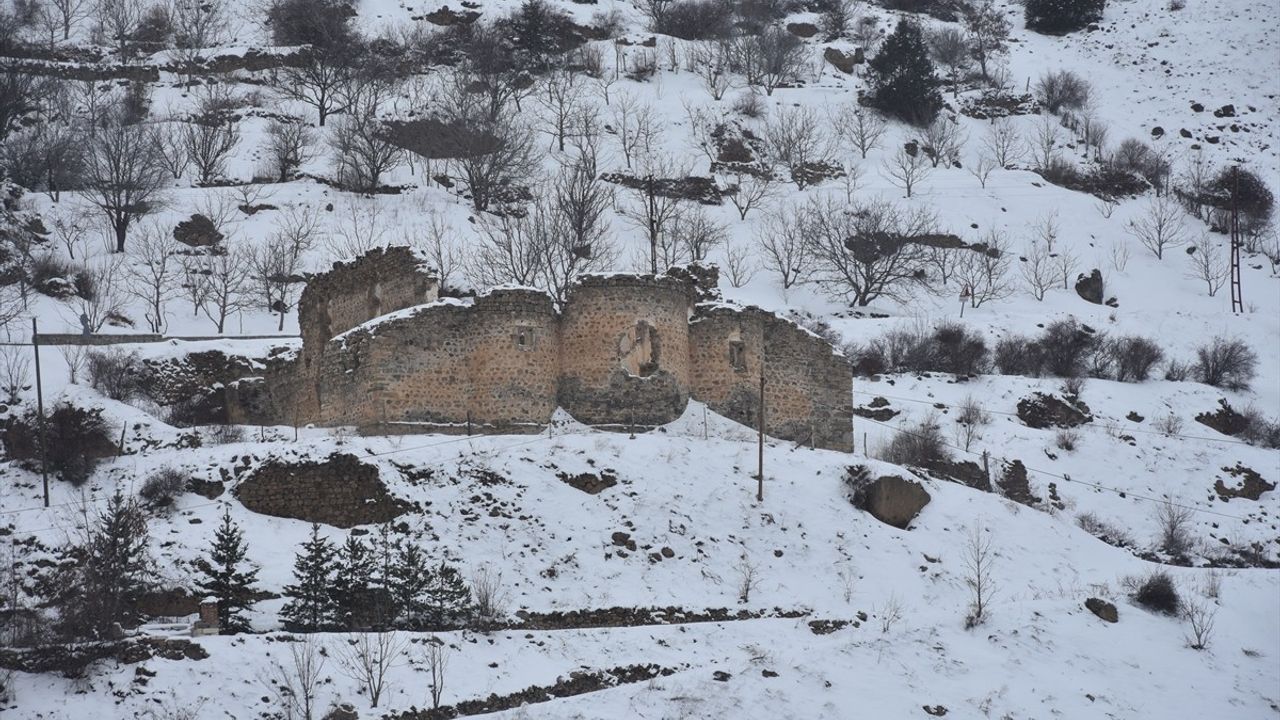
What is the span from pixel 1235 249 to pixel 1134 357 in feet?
63.7

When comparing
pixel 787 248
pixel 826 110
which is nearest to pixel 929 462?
pixel 787 248

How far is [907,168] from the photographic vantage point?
7912cm

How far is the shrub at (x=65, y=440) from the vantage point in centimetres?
3253

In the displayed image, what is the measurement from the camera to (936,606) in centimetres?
3034

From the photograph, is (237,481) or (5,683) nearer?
(5,683)

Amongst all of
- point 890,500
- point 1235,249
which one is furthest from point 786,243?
point 890,500

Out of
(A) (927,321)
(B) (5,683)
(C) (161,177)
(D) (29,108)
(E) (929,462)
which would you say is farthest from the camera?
(D) (29,108)

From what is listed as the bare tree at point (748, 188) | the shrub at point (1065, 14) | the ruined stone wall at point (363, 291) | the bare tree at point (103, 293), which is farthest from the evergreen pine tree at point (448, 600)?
the shrub at point (1065, 14)

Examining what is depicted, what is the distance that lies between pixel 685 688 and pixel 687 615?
3.05m

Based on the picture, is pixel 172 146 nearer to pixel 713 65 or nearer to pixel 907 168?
pixel 713 65

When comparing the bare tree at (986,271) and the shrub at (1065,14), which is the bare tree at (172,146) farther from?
the shrub at (1065,14)

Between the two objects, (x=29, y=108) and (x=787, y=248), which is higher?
(x=29, y=108)

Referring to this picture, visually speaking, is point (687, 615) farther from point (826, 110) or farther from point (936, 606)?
point (826, 110)

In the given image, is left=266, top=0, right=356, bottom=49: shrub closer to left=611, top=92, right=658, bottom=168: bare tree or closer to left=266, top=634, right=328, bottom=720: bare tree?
left=611, top=92, right=658, bottom=168: bare tree
